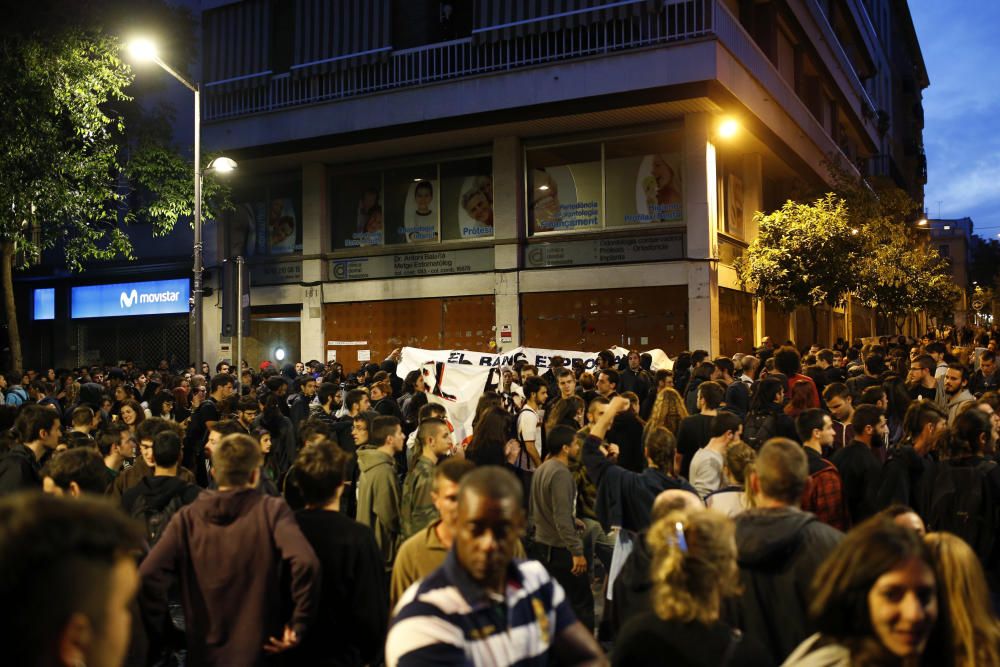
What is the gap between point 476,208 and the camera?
75.3 ft

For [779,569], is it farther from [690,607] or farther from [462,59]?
[462,59]

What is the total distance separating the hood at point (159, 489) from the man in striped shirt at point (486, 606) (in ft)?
10.7

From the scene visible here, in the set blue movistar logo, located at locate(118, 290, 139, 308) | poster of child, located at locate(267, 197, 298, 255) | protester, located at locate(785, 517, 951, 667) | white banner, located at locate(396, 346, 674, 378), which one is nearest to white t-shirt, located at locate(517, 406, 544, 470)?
white banner, located at locate(396, 346, 674, 378)

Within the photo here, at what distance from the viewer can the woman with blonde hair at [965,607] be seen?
2.51 meters

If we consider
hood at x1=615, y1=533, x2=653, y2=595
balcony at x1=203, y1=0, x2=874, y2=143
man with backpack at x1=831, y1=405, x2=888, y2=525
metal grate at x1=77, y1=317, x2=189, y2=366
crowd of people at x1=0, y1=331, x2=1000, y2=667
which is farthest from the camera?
metal grate at x1=77, y1=317, x2=189, y2=366

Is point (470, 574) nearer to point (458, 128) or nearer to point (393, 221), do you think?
point (458, 128)

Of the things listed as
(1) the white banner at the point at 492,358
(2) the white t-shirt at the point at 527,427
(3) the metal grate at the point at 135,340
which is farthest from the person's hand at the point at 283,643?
(3) the metal grate at the point at 135,340

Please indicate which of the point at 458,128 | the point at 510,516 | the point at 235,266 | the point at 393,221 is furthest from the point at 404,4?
the point at 510,516

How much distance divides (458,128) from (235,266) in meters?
10.3

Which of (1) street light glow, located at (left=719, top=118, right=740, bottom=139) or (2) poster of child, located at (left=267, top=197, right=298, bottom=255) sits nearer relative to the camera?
(1) street light glow, located at (left=719, top=118, right=740, bottom=139)

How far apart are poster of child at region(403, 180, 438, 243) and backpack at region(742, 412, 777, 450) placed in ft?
53.8

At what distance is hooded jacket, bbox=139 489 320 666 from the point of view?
3.95 m

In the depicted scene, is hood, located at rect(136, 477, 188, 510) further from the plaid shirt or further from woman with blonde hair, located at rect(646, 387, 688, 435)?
woman with blonde hair, located at rect(646, 387, 688, 435)

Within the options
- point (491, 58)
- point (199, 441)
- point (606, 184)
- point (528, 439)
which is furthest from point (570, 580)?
point (491, 58)
